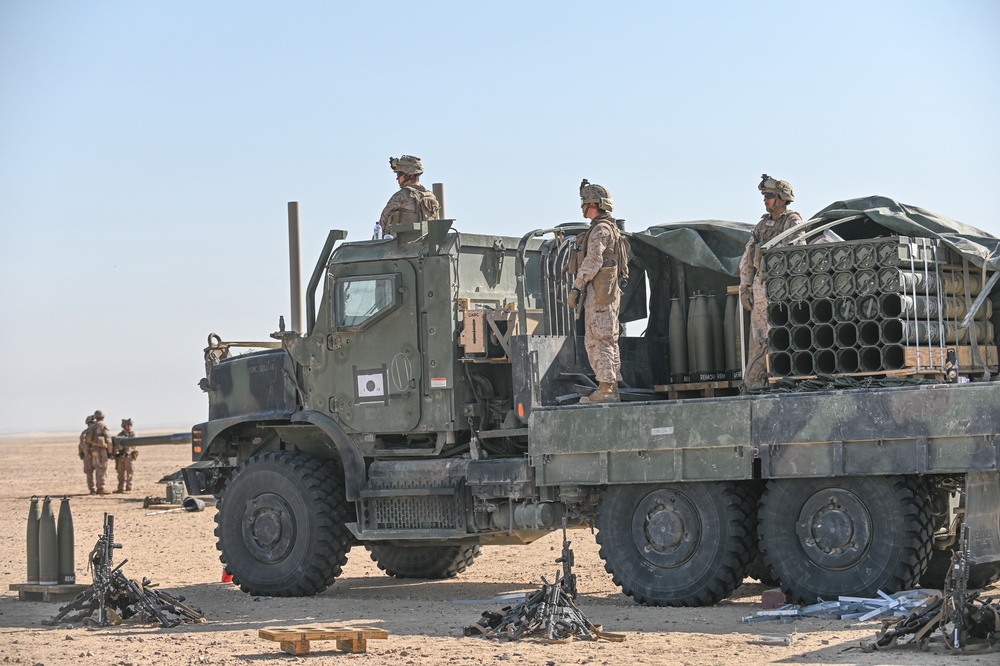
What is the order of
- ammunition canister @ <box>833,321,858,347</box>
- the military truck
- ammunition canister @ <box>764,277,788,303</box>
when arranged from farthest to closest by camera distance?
ammunition canister @ <box>764,277,788,303</box>, ammunition canister @ <box>833,321,858,347</box>, the military truck

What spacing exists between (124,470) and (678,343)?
19704mm

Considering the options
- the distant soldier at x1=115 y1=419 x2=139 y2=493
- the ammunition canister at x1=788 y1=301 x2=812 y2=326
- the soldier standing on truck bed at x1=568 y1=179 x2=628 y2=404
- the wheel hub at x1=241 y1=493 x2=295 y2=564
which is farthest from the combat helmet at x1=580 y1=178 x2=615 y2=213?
the distant soldier at x1=115 y1=419 x2=139 y2=493

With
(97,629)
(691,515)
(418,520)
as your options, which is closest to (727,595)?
(691,515)

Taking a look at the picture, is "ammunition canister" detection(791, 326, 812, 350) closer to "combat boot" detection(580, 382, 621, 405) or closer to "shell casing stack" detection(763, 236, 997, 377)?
"shell casing stack" detection(763, 236, 997, 377)

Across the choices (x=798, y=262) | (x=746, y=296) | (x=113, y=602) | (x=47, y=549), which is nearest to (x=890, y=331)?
(x=798, y=262)

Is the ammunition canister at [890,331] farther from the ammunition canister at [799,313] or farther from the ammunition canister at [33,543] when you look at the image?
the ammunition canister at [33,543]

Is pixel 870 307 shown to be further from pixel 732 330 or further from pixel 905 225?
pixel 732 330

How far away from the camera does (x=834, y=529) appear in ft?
38.0

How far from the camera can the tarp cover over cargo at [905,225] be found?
11.9 meters

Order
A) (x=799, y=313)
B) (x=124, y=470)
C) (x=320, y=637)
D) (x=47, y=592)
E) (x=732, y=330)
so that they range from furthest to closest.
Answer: (x=124, y=470) < (x=47, y=592) < (x=732, y=330) < (x=799, y=313) < (x=320, y=637)

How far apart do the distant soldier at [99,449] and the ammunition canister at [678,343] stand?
62.9ft

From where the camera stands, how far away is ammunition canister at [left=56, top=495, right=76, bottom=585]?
13.9 metres

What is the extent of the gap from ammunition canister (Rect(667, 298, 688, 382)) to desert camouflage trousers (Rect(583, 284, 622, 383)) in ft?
3.10

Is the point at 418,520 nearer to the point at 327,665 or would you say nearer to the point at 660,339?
the point at 660,339
